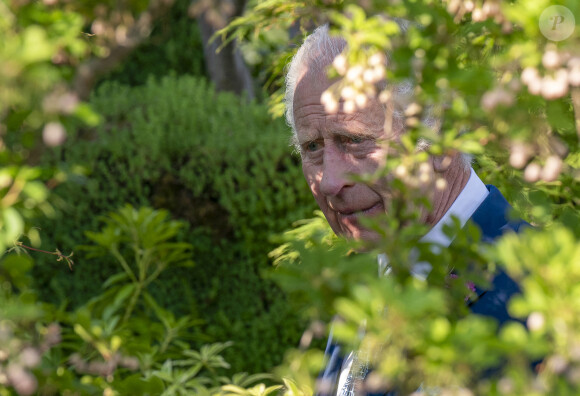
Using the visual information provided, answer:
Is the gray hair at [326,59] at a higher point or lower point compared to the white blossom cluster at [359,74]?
lower

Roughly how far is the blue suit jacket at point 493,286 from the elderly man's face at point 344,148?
34 centimetres

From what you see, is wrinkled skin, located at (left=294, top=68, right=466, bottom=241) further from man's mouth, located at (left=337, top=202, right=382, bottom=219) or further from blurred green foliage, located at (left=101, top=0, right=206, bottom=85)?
blurred green foliage, located at (left=101, top=0, right=206, bottom=85)

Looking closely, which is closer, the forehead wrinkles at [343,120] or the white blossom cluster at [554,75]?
the white blossom cluster at [554,75]

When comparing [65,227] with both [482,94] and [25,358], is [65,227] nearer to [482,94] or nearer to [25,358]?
[25,358]

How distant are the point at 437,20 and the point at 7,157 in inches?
27.8

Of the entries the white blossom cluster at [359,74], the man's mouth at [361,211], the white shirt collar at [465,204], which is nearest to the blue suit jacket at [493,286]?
the white shirt collar at [465,204]

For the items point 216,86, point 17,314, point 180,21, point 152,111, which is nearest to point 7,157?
point 17,314

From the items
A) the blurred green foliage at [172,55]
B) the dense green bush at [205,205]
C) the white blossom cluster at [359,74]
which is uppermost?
the white blossom cluster at [359,74]

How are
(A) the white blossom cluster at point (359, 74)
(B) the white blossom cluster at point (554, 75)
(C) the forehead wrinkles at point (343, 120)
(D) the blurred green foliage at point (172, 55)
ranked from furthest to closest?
(D) the blurred green foliage at point (172, 55) → (C) the forehead wrinkles at point (343, 120) → (A) the white blossom cluster at point (359, 74) → (B) the white blossom cluster at point (554, 75)

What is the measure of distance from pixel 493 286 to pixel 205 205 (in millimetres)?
4040

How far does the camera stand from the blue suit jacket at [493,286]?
82.5 inches

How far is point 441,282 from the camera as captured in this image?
1200 mm

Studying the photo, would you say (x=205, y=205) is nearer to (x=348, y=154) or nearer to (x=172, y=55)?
(x=348, y=154)

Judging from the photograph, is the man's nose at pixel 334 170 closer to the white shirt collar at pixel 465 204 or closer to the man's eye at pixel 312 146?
the man's eye at pixel 312 146
